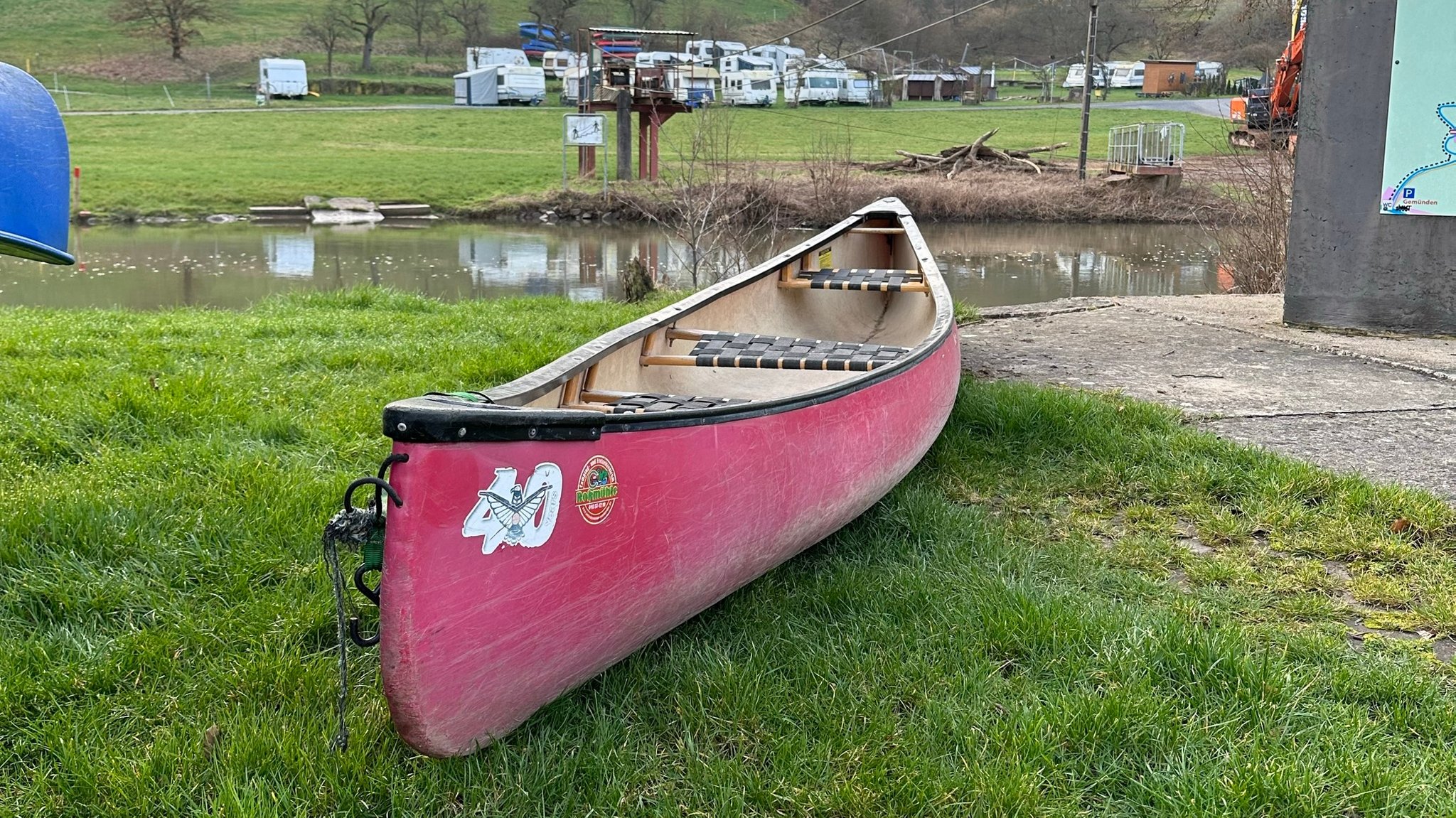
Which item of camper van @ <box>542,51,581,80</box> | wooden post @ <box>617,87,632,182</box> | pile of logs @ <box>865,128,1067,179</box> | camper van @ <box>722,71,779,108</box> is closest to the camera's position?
wooden post @ <box>617,87,632,182</box>

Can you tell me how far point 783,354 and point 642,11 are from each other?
65441 mm

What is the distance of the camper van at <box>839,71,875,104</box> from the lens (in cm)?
5084

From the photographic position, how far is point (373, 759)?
2.64m

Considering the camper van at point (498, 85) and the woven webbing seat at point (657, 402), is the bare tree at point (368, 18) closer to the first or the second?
the camper van at point (498, 85)

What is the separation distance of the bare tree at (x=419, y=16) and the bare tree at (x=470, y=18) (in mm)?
959

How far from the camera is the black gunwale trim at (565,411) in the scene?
233cm

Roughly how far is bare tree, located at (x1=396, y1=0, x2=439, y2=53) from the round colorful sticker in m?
64.8

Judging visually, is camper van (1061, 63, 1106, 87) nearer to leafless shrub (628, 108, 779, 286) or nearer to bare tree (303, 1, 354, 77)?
bare tree (303, 1, 354, 77)

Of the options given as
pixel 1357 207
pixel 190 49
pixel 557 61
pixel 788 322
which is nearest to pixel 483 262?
pixel 788 322

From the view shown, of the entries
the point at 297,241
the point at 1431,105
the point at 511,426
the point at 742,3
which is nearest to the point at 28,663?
the point at 511,426

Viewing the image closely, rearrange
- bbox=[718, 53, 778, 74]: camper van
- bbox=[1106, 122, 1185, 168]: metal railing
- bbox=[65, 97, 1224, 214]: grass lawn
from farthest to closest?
bbox=[718, 53, 778, 74]: camper van < bbox=[1106, 122, 1185, 168]: metal railing < bbox=[65, 97, 1224, 214]: grass lawn

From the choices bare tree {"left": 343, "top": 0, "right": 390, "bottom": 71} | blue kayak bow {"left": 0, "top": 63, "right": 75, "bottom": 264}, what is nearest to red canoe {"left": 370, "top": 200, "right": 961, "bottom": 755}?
blue kayak bow {"left": 0, "top": 63, "right": 75, "bottom": 264}

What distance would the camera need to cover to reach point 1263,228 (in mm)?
11375

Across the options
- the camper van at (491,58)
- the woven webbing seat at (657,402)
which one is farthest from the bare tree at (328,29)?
the woven webbing seat at (657,402)
